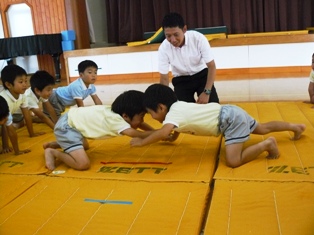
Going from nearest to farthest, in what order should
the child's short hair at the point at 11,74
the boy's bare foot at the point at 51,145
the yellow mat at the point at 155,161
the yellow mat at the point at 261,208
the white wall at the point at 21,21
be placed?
the yellow mat at the point at 261,208, the yellow mat at the point at 155,161, the boy's bare foot at the point at 51,145, the child's short hair at the point at 11,74, the white wall at the point at 21,21

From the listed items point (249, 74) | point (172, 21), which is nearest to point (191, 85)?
point (172, 21)

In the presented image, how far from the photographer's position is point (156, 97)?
1894mm

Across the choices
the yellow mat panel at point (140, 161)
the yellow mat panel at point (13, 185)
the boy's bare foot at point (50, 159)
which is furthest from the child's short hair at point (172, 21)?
the yellow mat panel at point (13, 185)

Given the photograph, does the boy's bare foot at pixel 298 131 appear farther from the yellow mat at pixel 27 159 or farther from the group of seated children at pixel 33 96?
the group of seated children at pixel 33 96

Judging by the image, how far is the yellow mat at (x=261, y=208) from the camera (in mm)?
1295

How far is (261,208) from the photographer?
143 centimetres

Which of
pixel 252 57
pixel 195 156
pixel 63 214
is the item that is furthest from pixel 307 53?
pixel 63 214

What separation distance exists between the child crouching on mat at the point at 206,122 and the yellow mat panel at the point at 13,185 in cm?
60

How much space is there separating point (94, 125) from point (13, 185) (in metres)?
0.54

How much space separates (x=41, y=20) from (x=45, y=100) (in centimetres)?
550

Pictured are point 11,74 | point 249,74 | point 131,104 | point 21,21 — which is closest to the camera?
point 131,104

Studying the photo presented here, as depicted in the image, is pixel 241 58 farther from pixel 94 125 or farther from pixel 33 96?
pixel 94 125

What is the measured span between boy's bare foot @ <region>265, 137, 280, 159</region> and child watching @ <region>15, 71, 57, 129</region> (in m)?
1.79

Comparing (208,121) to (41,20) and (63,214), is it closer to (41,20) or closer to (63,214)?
(63,214)
